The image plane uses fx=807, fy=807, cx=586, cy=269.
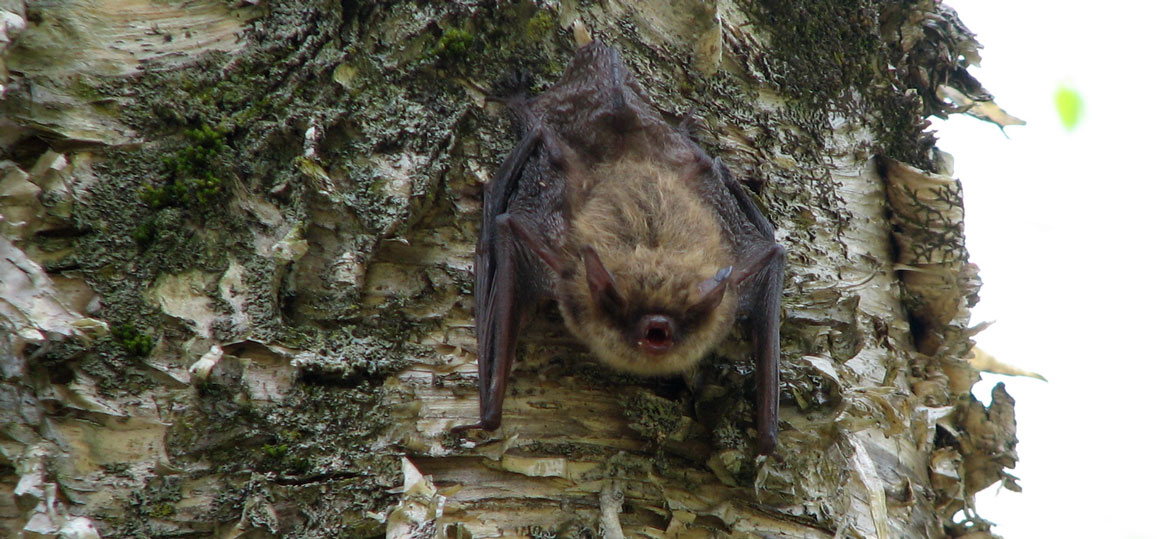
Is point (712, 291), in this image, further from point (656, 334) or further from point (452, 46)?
point (452, 46)

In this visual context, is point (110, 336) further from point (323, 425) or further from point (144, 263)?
point (323, 425)

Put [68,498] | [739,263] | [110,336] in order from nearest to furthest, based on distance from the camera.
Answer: [68,498], [110,336], [739,263]

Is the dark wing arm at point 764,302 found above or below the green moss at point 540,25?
below

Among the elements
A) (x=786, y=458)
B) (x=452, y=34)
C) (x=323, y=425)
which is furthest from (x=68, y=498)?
(x=786, y=458)

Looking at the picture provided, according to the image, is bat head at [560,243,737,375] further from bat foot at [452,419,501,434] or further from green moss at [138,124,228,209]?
green moss at [138,124,228,209]

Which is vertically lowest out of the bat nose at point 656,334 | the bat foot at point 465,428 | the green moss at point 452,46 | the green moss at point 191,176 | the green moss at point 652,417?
the bat foot at point 465,428

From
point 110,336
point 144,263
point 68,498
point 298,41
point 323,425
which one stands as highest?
point 298,41

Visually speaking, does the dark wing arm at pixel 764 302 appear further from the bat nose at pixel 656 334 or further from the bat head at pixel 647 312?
the bat nose at pixel 656 334

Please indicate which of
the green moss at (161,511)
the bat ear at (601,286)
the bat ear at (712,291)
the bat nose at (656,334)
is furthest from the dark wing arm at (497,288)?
the green moss at (161,511)
